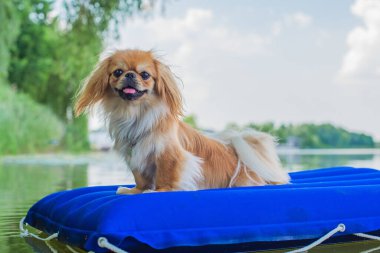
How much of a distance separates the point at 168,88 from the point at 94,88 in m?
0.34

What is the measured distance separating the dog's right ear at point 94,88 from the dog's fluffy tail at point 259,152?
0.68 m

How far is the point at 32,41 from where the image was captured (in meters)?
21.5

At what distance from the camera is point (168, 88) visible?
9.42 ft

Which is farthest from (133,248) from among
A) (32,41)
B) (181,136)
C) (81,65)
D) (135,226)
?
(32,41)

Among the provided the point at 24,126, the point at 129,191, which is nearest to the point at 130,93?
the point at 129,191

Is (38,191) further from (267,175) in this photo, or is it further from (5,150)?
(5,150)

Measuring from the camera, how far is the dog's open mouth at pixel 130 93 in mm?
2768

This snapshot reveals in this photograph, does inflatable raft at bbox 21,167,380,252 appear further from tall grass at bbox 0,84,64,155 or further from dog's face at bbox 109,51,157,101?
tall grass at bbox 0,84,64,155

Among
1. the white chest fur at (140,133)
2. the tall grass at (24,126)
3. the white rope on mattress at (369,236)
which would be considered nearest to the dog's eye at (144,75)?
the white chest fur at (140,133)

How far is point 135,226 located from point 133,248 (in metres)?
0.08

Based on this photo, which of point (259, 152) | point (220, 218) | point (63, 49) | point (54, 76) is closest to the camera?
point (220, 218)

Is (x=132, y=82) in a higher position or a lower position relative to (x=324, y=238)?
higher

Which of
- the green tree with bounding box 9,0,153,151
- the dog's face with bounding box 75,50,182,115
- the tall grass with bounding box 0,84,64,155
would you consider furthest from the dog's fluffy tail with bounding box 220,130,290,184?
the tall grass with bounding box 0,84,64,155

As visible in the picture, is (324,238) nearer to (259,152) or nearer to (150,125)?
(259,152)
